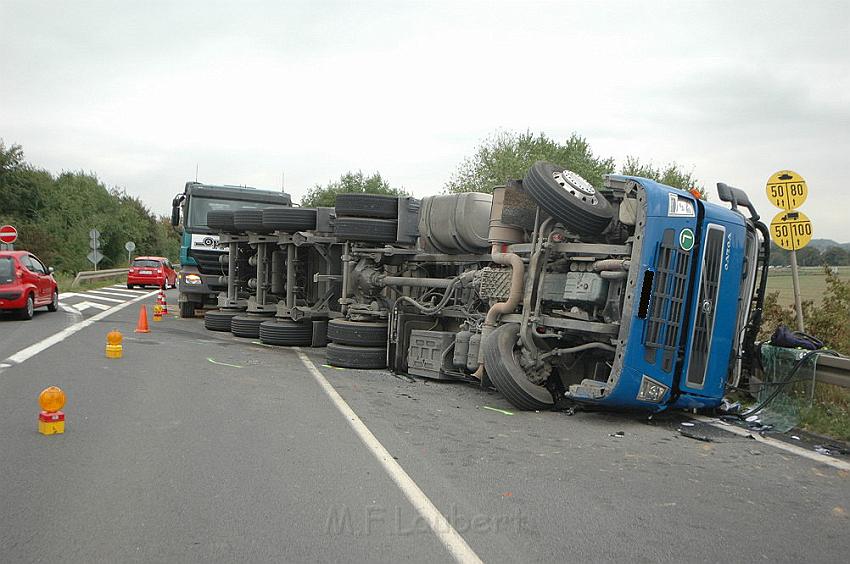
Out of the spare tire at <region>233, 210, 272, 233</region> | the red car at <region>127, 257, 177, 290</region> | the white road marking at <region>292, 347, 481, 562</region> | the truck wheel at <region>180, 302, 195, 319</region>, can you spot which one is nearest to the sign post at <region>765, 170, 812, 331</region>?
the white road marking at <region>292, 347, 481, 562</region>

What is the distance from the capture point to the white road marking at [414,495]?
4.10 metres

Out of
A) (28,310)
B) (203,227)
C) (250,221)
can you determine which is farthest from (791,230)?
(28,310)

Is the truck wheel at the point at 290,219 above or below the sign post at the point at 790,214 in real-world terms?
below

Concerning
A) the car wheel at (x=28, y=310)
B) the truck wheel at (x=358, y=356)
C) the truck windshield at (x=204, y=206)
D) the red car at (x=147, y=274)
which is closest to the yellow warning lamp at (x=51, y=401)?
the truck wheel at (x=358, y=356)

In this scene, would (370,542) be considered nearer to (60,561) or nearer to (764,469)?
(60,561)

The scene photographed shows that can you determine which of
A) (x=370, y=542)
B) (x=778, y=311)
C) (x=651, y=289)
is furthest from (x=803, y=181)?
(x=370, y=542)

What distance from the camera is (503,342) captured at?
26.9 ft

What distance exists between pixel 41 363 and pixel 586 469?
25.8 ft

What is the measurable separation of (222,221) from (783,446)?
1191 cm

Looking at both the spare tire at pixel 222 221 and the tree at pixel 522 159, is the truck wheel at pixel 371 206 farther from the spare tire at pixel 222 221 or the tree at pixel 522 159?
Answer: the tree at pixel 522 159

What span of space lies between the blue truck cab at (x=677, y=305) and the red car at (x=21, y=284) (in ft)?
45.7

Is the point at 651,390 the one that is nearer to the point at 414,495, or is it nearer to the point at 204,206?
the point at 414,495

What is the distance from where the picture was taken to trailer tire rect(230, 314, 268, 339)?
14992 mm

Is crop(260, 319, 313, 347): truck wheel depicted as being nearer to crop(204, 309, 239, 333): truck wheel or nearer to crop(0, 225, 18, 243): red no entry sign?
crop(204, 309, 239, 333): truck wheel
